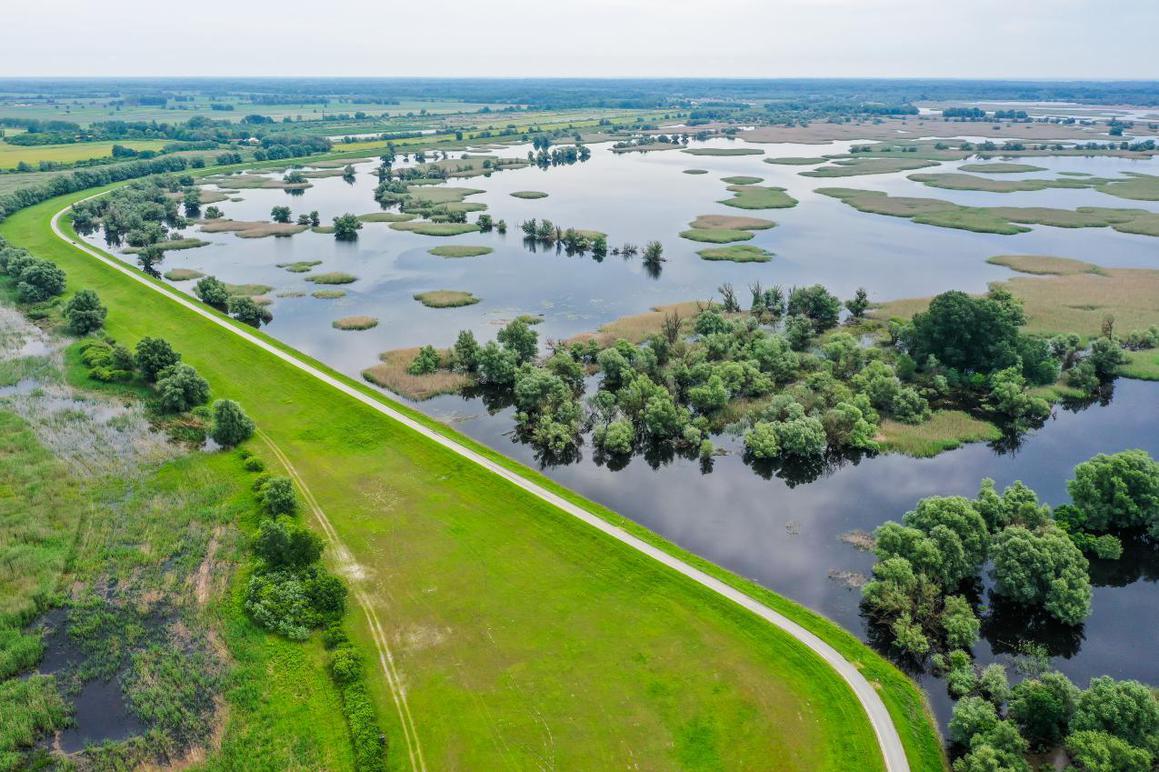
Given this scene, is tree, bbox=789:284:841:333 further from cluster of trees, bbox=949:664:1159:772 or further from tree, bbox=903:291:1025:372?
cluster of trees, bbox=949:664:1159:772

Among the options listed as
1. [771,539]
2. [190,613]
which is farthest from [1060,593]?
[190,613]

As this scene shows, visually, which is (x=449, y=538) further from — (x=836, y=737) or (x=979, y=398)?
(x=979, y=398)

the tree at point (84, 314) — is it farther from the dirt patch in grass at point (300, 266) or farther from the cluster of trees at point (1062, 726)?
the cluster of trees at point (1062, 726)

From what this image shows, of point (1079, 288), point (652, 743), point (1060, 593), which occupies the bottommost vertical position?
point (652, 743)

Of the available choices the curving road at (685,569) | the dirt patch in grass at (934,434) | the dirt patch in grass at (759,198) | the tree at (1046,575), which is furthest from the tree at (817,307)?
the dirt patch in grass at (759,198)

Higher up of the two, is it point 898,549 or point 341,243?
point 341,243

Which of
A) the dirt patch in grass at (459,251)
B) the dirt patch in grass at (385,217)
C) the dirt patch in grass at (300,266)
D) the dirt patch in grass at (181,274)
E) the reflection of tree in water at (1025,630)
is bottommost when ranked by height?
the reflection of tree in water at (1025,630)

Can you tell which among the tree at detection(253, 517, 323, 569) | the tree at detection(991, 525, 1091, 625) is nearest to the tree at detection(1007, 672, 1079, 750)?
the tree at detection(991, 525, 1091, 625)
